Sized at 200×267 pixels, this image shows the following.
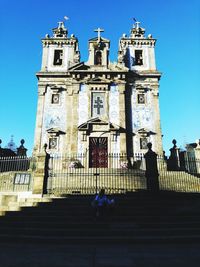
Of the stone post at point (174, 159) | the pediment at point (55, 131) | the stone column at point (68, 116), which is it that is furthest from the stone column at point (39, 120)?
the stone post at point (174, 159)

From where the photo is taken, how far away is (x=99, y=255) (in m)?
5.68

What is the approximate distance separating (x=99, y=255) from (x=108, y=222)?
2.71m

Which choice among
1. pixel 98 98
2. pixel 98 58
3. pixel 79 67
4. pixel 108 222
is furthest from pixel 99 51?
pixel 108 222

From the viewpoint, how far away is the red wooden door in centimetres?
2075

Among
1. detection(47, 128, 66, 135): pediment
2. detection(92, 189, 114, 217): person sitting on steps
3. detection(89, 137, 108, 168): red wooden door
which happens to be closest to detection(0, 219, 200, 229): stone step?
detection(92, 189, 114, 217): person sitting on steps

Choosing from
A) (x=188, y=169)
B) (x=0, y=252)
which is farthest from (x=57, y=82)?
(x=0, y=252)

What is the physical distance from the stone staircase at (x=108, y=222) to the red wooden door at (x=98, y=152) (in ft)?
31.0

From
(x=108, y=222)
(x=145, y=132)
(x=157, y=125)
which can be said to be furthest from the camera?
(x=157, y=125)

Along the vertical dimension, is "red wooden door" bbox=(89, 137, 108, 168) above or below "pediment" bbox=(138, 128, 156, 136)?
below

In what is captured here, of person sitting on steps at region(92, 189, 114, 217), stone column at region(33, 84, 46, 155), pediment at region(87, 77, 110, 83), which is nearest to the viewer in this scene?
person sitting on steps at region(92, 189, 114, 217)

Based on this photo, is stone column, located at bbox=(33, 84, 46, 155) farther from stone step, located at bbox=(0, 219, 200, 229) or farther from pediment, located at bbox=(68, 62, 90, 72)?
stone step, located at bbox=(0, 219, 200, 229)

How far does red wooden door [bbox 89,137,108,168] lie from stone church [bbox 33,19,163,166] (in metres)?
0.10

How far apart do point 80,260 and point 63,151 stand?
16.0 meters

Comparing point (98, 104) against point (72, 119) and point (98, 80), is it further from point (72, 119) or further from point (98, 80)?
point (72, 119)
